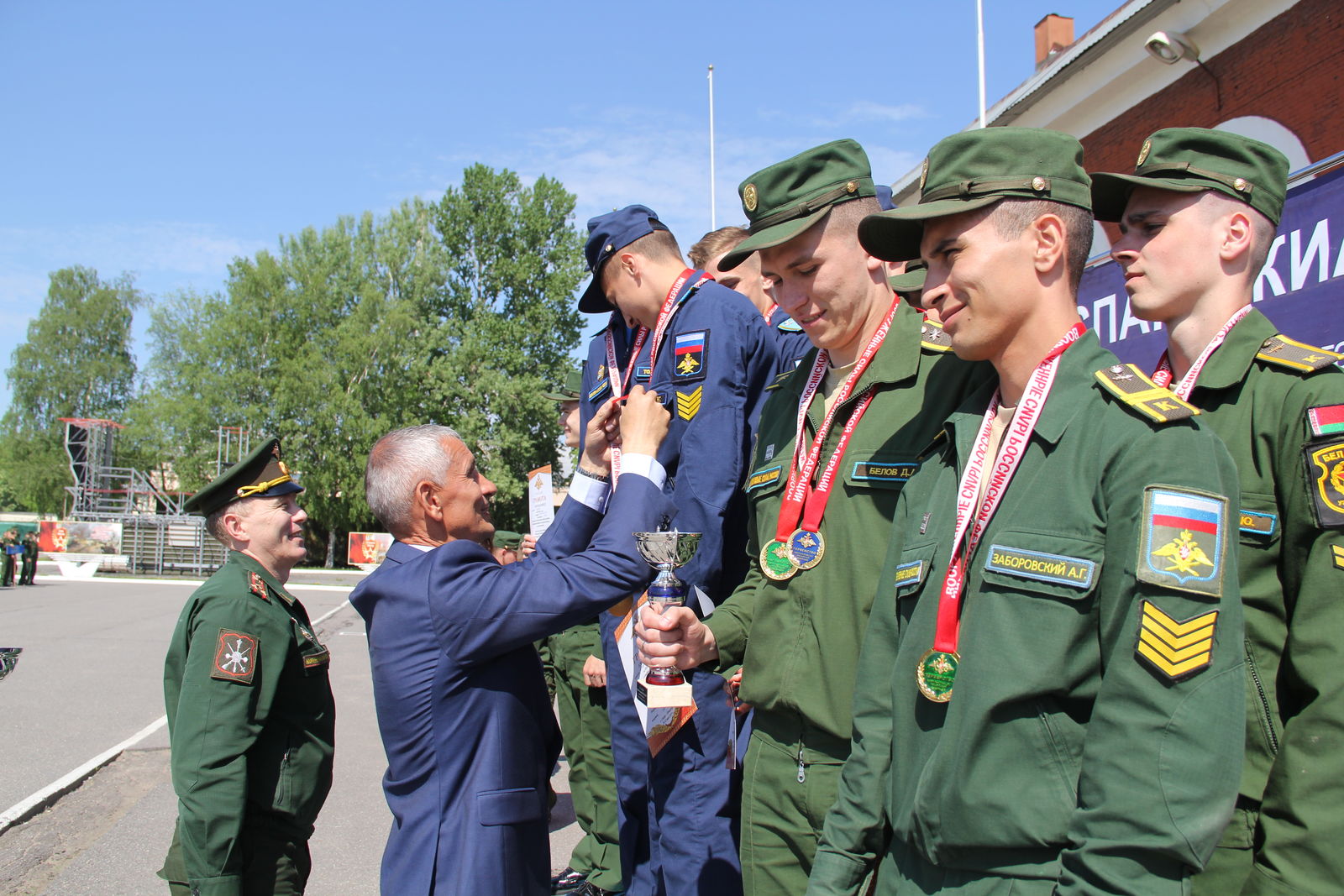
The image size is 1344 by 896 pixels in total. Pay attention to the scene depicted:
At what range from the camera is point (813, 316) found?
278 cm

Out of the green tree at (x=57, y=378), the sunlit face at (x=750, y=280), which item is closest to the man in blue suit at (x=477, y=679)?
the sunlit face at (x=750, y=280)

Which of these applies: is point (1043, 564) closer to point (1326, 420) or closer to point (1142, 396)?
point (1142, 396)

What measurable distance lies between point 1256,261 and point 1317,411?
1.89 ft

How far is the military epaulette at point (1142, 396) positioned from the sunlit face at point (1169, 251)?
0.84 metres

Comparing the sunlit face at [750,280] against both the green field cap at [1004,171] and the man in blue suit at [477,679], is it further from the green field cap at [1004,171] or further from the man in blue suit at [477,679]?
the green field cap at [1004,171]

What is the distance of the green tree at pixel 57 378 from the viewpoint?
64.0 metres

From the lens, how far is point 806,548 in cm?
250

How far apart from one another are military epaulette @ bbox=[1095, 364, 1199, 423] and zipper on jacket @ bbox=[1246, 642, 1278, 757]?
0.71 meters

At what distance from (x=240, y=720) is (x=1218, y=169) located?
3433 millimetres

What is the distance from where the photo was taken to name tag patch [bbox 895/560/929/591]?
74.9 inches

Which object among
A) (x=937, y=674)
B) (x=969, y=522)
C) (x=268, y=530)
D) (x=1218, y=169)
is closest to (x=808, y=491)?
(x=969, y=522)

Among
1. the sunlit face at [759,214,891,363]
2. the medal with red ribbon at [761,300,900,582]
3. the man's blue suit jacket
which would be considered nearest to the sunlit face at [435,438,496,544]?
the man's blue suit jacket

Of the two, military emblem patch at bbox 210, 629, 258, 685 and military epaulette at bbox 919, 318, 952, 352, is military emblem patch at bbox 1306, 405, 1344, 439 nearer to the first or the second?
military epaulette at bbox 919, 318, 952, 352

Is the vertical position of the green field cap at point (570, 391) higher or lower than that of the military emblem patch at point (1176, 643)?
higher
